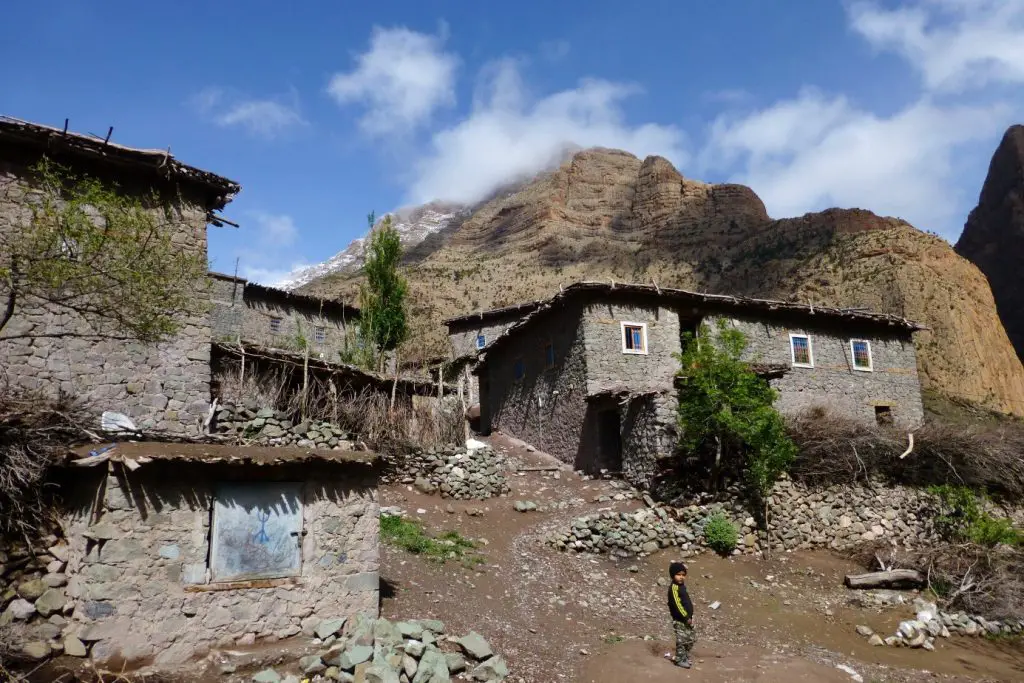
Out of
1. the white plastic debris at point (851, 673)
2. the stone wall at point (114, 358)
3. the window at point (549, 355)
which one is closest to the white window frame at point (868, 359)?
the window at point (549, 355)

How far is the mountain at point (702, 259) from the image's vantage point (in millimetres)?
40125

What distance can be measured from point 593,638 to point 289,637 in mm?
4441

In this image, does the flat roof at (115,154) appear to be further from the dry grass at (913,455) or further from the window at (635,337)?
the dry grass at (913,455)

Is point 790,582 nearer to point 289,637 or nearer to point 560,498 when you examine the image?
point 560,498

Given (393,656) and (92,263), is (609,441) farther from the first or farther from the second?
(92,263)

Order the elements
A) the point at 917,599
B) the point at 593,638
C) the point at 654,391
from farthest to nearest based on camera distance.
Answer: the point at 654,391 → the point at 917,599 → the point at 593,638

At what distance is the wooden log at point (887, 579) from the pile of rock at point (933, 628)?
18.6 inches

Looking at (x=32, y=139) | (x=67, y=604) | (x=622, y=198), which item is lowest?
(x=67, y=604)

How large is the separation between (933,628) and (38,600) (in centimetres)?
1349

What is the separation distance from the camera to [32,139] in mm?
11578

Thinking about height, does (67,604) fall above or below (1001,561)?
above

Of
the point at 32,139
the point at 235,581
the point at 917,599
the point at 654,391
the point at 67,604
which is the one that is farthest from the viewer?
the point at 654,391

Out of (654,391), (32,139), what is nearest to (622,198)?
(654,391)

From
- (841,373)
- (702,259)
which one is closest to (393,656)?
(841,373)
